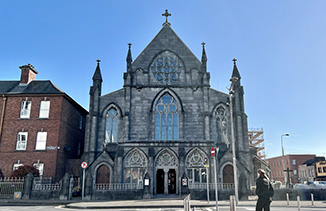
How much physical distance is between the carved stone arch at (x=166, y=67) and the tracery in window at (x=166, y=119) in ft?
6.49

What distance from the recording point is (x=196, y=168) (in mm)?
25578

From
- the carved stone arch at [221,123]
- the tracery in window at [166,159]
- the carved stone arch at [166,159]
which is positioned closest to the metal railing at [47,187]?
the carved stone arch at [166,159]

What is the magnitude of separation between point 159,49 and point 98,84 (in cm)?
802

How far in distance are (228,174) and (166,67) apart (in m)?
13.2

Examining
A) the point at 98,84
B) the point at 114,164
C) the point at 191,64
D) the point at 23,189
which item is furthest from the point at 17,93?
the point at 191,64

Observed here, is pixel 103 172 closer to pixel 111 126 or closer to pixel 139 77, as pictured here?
pixel 111 126

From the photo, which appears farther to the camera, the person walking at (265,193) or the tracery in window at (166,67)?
the tracery in window at (166,67)

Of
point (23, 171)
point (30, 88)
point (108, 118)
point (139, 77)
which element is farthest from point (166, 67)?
point (23, 171)

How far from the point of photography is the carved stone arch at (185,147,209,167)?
25484mm

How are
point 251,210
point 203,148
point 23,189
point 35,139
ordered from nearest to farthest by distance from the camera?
point 251,210, point 23,189, point 203,148, point 35,139

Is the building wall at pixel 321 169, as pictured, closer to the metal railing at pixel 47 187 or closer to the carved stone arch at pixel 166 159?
the carved stone arch at pixel 166 159

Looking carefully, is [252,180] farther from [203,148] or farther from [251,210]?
[251,210]

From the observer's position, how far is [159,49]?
3070cm

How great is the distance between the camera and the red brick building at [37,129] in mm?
26641
